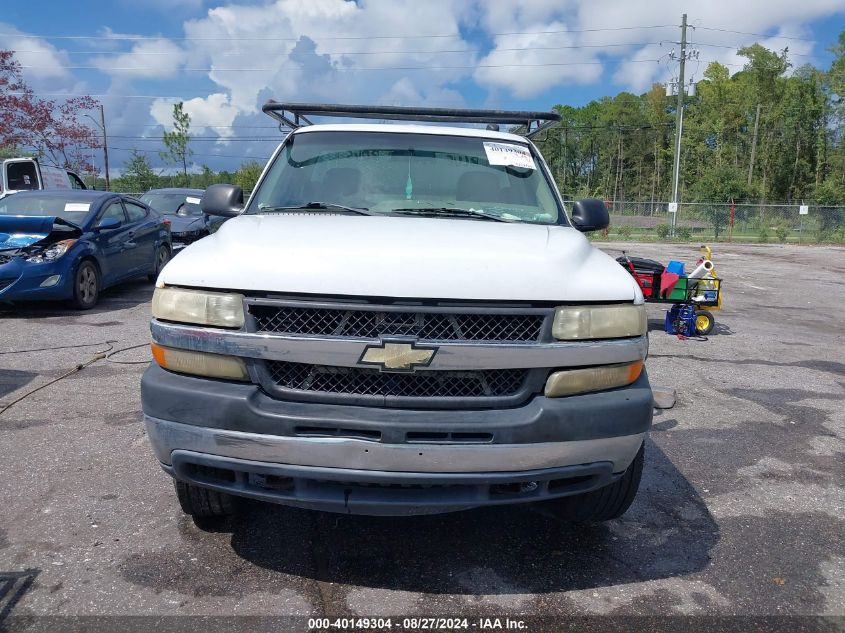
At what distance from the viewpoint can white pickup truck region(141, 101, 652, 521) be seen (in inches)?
95.7

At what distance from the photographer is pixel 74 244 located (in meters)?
8.70

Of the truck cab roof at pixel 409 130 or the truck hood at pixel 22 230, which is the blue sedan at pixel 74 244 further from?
the truck cab roof at pixel 409 130

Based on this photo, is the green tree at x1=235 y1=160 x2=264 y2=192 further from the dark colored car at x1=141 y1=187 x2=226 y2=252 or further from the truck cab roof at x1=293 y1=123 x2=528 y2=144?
the truck cab roof at x1=293 y1=123 x2=528 y2=144

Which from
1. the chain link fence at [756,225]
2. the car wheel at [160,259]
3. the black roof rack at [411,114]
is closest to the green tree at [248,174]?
the chain link fence at [756,225]

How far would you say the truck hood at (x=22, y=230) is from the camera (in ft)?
26.9

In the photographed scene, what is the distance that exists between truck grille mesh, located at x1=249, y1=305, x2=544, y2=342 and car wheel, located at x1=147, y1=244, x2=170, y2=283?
9.37m

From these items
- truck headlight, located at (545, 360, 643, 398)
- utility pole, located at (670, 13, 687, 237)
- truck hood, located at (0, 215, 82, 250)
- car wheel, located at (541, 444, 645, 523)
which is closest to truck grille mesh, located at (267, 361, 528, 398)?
truck headlight, located at (545, 360, 643, 398)

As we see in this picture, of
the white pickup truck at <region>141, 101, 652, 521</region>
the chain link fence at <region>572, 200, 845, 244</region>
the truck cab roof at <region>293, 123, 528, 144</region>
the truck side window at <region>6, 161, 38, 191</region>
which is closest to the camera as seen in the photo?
the white pickup truck at <region>141, 101, 652, 521</region>

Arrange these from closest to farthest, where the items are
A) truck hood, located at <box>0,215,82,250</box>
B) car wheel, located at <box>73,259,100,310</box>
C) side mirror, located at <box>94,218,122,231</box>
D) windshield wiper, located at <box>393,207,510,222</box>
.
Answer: windshield wiper, located at <box>393,207,510,222</box>, truck hood, located at <box>0,215,82,250</box>, car wheel, located at <box>73,259,100,310</box>, side mirror, located at <box>94,218,122,231</box>

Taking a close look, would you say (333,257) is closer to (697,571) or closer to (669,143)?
(697,571)

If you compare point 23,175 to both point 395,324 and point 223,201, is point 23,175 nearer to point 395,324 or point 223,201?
point 223,201

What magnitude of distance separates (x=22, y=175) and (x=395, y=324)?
18.2 metres

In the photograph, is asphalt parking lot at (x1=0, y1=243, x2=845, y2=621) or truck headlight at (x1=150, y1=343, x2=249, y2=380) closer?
truck headlight at (x1=150, y1=343, x2=249, y2=380)

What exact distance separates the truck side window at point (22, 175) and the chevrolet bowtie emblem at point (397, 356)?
1795cm
